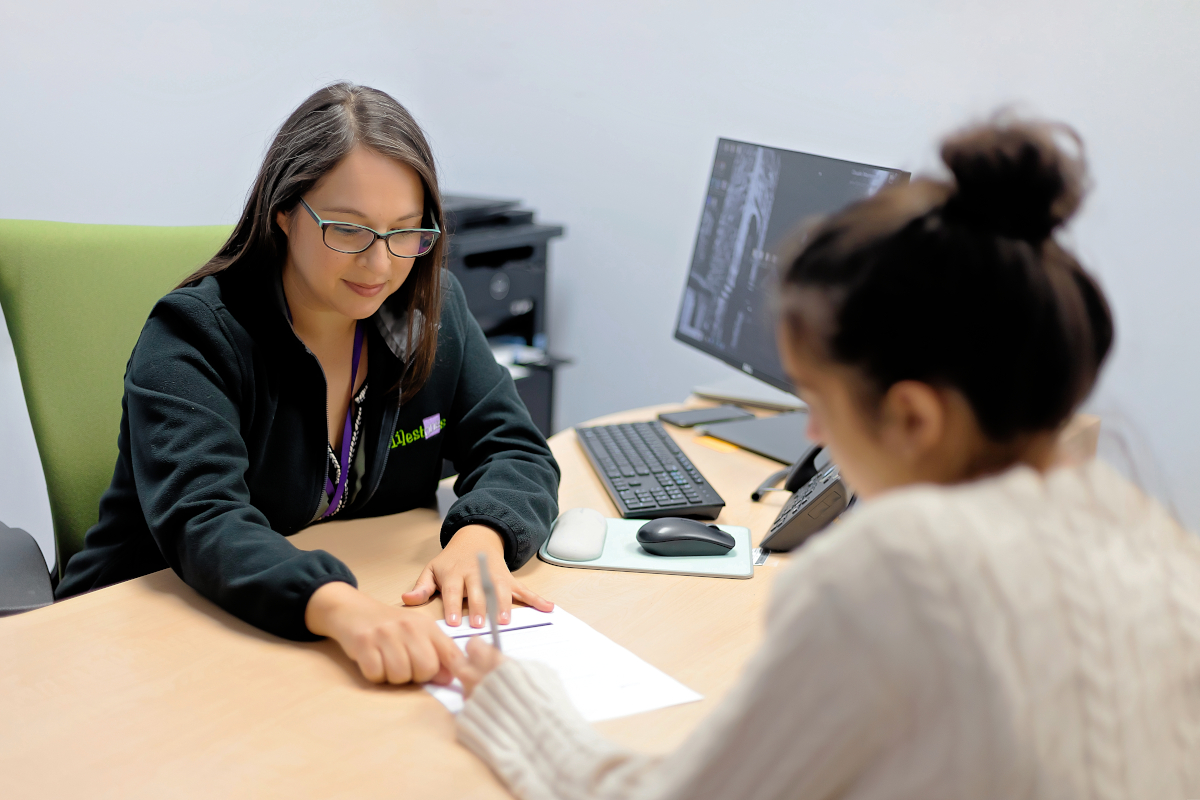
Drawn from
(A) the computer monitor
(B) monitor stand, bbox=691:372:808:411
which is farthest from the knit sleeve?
(B) monitor stand, bbox=691:372:808:411

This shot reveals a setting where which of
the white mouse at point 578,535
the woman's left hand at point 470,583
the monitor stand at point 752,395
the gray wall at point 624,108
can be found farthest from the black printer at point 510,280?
the woman's left hand at point 470,583

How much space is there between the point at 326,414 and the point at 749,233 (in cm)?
75

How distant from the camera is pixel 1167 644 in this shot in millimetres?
530

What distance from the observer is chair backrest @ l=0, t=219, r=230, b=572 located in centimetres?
126

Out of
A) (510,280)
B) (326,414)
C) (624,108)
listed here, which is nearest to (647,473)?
(326,414)

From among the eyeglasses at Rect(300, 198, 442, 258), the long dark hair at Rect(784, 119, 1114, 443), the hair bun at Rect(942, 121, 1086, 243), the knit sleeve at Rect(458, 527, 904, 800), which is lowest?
the knit sleeve at Rect(458, 527, 904, 800)

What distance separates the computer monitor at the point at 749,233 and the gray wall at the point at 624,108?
1.06 feet

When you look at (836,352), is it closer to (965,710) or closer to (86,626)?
(965,710)

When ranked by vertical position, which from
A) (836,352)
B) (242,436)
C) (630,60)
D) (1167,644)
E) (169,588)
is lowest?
(169,588)

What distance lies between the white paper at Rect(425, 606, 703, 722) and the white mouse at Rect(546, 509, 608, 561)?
5.0 inches

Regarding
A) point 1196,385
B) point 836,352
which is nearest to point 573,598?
point 836,352

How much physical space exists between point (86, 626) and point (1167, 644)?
912 millimetres

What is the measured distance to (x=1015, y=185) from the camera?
0.54 m

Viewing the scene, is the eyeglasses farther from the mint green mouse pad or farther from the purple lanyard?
the mint green mouse pad
